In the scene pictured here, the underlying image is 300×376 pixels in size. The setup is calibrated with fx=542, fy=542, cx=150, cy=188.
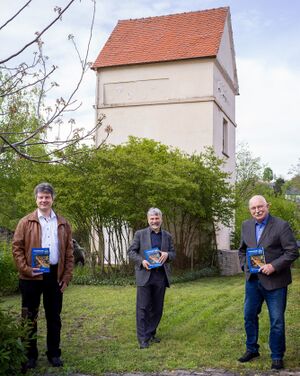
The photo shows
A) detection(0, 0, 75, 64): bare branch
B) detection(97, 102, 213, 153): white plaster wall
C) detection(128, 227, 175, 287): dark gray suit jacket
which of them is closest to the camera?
detection(0, 0, 75, 64): bare branch

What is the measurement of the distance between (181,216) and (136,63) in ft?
25.8

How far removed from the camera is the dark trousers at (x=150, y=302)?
7.63 meters

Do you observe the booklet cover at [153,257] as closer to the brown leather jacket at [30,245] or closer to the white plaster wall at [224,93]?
the brown leather jacket at [30,245]

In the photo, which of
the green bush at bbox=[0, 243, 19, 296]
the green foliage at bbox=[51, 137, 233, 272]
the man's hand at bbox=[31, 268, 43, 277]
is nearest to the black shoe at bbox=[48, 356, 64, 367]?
the man's hand at bbox=[31, 268, 43, 277]

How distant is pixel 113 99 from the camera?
2359cm

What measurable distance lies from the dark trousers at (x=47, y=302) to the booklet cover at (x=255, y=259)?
2.30m

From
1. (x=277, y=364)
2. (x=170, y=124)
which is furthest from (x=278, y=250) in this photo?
(x=170, y=124)

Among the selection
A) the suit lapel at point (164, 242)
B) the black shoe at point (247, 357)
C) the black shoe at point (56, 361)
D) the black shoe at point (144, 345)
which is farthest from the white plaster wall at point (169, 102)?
the black shoe at point (56, 361)

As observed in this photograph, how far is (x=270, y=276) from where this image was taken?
252 inches

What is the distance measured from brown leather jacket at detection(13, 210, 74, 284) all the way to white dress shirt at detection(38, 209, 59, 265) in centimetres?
5

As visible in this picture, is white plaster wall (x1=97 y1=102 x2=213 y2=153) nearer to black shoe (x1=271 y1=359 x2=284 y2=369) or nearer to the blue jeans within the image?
the blue jeans

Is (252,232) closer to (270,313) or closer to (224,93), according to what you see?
(270,313)

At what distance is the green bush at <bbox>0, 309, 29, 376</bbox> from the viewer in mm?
5074

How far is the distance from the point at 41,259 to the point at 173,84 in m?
17.4
